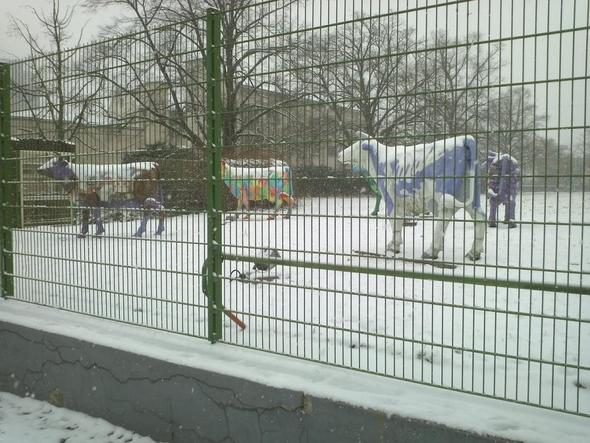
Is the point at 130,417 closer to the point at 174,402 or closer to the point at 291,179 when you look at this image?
the point at 174,402

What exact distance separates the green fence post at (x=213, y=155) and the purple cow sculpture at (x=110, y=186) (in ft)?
1.43

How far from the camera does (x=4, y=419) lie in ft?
13.2

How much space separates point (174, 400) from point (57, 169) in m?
2.25

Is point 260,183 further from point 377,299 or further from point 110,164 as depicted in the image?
point 110,164

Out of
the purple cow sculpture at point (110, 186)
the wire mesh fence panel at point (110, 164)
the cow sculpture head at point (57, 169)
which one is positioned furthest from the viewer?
the cow sculpture head at point (57, 169)

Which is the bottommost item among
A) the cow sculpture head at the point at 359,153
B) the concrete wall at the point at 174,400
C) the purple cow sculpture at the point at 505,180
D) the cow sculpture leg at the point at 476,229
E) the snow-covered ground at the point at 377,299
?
the concrete wall at the point at 174,400

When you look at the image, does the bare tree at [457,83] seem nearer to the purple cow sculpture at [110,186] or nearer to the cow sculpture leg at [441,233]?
the cow sculpture leg at [441,233]

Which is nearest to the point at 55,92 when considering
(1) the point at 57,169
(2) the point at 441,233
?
(1) the point at 57,169

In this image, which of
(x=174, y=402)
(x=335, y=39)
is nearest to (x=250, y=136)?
(x=335, y=39)

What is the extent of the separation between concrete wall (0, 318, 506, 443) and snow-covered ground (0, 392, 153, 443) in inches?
2.4

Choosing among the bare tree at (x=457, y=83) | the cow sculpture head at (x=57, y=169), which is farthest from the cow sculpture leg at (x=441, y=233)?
the cow sculpture head at (x=57, y=169)

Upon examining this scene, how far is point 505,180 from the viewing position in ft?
9.34

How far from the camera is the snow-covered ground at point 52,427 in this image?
367 centimetres

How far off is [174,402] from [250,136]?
172 cm
